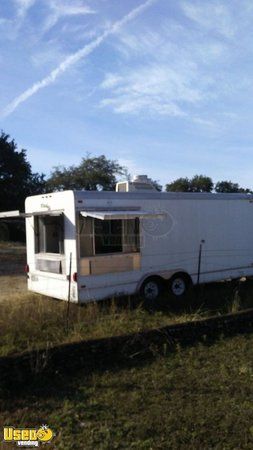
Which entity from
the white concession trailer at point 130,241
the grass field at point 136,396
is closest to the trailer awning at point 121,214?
the white concession trailer at point 130,241

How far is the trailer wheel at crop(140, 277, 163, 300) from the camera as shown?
11141mm

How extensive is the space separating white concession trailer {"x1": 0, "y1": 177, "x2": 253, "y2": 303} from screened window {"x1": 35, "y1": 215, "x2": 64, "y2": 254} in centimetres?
2

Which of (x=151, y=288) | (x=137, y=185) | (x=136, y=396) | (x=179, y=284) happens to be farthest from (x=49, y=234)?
(x=136, y=396)

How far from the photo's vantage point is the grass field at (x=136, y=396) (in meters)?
4.50

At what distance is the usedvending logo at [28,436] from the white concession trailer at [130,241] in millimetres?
4783

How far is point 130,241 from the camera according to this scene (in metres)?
10.9

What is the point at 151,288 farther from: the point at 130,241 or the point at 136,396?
the point at 136,396

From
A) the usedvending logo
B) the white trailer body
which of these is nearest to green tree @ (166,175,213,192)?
the white trailer body

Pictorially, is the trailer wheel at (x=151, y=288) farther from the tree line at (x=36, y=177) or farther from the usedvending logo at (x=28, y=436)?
the tree line at (x=36, y=177)

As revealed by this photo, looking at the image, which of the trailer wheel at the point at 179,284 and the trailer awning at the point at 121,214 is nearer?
the trailer awning at the point at 121,214

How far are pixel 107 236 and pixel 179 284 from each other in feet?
7.80

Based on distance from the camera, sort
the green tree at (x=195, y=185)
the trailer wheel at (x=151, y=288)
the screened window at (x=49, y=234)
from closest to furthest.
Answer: the screened window at (x=49, y=234) < the trailer wheel at (x=151, y=288) < the green tree at (x=195, y=185)

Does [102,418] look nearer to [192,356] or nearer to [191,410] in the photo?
[191,410]

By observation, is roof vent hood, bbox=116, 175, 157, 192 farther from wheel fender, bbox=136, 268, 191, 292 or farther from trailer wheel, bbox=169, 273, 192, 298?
trailer wheel, bbox=169, 273, 192, 298
